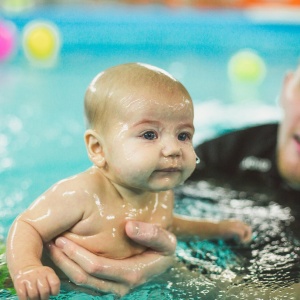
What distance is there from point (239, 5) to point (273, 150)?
24.0 ft

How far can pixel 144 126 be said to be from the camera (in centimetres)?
156

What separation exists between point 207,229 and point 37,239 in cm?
64

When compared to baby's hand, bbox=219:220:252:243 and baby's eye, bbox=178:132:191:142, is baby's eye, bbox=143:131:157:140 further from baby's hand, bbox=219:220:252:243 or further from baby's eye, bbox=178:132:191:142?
baby's hand, bbox=219:220:252:243

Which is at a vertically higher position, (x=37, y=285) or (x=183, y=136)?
(x=183, y=136)

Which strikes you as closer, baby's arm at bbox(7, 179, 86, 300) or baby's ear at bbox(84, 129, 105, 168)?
baby's arm at bbox(7, 179, 86, 300)

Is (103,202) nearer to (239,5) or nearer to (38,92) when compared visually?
(38,92)

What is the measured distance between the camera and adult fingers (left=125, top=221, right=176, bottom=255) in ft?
5.44

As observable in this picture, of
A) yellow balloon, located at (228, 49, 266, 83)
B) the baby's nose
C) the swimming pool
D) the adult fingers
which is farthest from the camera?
yellow balloon, located at (228, 49, 266, 83)

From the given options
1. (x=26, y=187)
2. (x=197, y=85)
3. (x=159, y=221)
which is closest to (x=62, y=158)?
(x=26, y=187)

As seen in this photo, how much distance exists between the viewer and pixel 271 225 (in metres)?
2.39

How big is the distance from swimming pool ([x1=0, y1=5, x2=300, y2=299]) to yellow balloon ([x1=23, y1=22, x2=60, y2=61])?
0.47 feet

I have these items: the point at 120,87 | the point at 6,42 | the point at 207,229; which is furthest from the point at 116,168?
the point at 6,42

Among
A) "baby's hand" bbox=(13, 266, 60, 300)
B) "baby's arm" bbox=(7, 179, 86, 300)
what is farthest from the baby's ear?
"baby's hand" bbox=(13, 266, 60, 300)

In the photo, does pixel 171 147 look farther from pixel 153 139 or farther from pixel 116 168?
pixel 116 168
